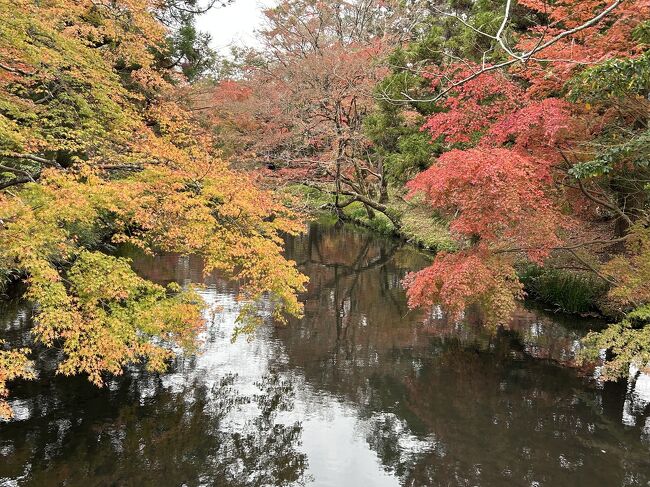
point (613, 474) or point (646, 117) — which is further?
point (646, 117)

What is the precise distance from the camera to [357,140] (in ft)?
84.4

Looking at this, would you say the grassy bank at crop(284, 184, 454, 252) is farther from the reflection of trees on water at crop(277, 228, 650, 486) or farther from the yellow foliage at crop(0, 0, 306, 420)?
the yellow foliage at crop(0, 0, 306, 420)

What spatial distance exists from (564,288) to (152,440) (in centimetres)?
1219

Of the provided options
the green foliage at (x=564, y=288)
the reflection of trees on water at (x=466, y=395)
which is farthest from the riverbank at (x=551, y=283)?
the reflection of trees on water at (x=466, y=395)

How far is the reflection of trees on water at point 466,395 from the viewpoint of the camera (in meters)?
7.42

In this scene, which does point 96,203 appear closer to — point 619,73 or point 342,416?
point 342,416

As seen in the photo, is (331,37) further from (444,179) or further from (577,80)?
(577,80)

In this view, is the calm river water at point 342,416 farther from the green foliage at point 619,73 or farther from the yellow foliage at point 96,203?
the green foliage at point 619,73

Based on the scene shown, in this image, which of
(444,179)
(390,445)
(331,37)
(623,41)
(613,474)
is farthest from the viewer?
(331,37)

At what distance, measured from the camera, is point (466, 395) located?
9609mm

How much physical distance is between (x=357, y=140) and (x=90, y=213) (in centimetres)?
1976

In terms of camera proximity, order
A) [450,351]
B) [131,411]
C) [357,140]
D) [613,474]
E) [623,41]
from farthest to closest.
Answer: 1. [357,140]
2. [450,351]
3. [623,41]
4. [131,411]
5. [613,474]

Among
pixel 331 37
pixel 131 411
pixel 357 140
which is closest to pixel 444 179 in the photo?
pixel 131 411

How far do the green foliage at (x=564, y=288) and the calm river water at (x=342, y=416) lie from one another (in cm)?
85
